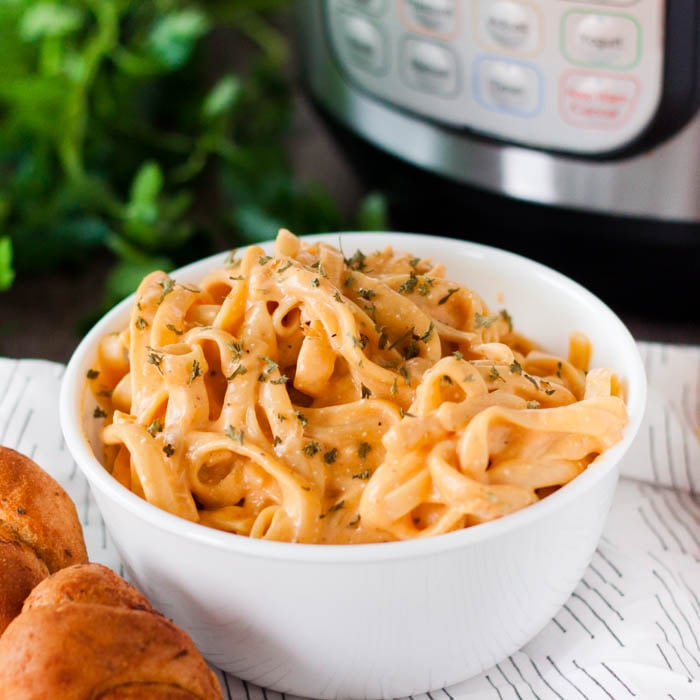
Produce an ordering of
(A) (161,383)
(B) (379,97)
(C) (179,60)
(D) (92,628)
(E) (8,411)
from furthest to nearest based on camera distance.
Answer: (C) (179,60), (B) (379,97), (E) (8,411), (A) (161,383), (D) (92,628)

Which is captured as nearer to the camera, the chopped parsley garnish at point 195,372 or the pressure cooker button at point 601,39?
the chopped parsley garnish at point 195,372

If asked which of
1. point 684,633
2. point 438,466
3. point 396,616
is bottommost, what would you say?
point 684,633

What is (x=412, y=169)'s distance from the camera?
1965mm

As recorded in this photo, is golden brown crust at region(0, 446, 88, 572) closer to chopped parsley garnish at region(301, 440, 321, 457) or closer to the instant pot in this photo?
chopped parsley garnish at region(301, 440, 321, 457)

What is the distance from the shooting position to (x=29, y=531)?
1192 millimetres

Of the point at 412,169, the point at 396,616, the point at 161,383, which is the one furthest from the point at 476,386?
the point at 412,169

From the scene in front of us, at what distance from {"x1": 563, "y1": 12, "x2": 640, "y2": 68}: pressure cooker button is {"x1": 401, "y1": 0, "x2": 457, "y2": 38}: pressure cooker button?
205 millimetres

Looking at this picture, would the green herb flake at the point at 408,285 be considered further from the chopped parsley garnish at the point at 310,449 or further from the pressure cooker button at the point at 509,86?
the pressure cooker button at the point at 509,86

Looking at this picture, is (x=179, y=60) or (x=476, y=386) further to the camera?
(x=179, y=60)

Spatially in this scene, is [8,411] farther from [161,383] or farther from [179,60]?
[179,60]

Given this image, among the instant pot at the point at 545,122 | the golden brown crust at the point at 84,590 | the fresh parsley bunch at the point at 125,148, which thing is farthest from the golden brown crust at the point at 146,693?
the fresh parsley bunch at the point at 125,148

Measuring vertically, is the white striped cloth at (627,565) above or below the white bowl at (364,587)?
below

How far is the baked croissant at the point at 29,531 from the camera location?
112cm

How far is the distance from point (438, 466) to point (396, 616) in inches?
6.4
